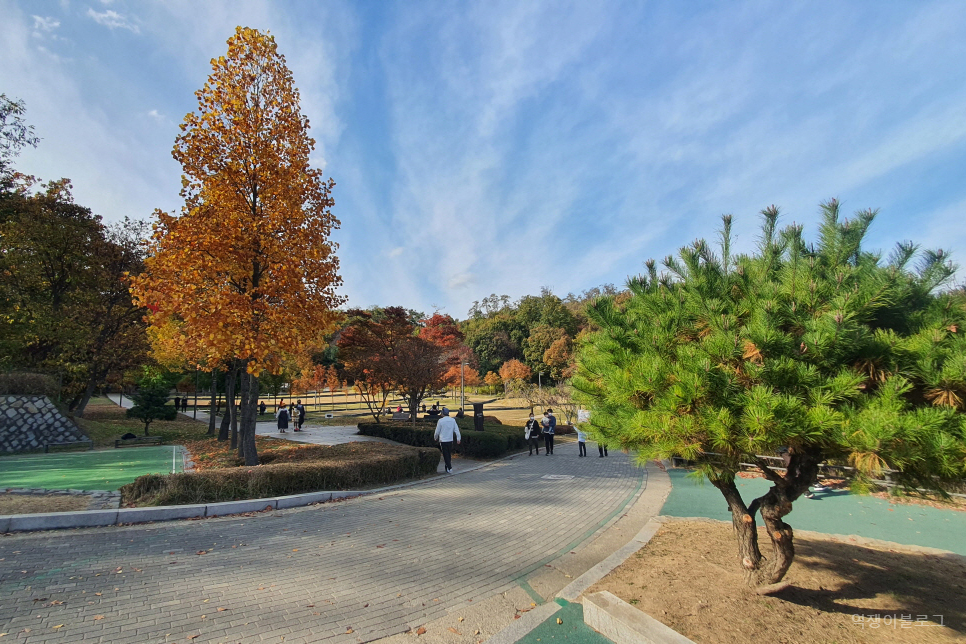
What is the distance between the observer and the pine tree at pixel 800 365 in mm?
2465

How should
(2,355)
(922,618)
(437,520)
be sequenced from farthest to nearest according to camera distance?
(2,355), (437,520), (922,618)

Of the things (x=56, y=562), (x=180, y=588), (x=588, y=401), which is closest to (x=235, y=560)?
(x=180, y=588)

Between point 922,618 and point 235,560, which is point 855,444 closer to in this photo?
point 922,618

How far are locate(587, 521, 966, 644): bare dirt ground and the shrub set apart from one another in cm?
1887

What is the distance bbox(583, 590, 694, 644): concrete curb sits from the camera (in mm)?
3045

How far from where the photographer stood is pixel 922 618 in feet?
11.4

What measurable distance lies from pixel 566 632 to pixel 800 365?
2.67 m

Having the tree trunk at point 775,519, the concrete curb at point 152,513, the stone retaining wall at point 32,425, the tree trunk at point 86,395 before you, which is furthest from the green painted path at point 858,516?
the tree trunk at point 86,395

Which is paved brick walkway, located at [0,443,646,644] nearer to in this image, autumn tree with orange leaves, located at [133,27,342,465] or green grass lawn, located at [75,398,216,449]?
autumn tree with orange leaves, located at [133,27,342,465]

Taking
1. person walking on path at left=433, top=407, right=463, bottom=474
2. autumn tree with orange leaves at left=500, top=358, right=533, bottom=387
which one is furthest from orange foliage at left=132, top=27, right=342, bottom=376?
autumn tree with orange leaves at left=500, top=358, right=533, bottom=387

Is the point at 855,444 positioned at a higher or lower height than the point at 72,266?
lower

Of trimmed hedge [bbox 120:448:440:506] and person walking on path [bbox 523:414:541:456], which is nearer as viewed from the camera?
trimmed hedge [bbox 120:448:440:506]

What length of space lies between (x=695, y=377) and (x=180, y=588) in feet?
15.5

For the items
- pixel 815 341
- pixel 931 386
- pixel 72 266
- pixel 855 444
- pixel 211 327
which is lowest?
pixel 855 444
